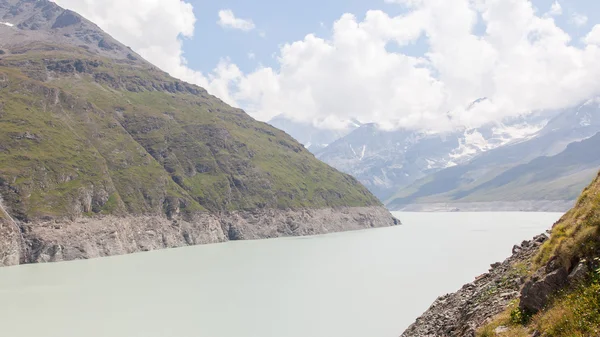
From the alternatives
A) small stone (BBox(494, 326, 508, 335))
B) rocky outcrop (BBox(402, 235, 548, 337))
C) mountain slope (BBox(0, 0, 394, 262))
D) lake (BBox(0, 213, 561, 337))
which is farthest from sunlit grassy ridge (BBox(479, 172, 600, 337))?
mountain slope (BBox(0, 0, 394, 262))

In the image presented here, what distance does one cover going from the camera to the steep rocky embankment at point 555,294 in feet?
38.5

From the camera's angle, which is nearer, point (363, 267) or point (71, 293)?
point (71, 293)

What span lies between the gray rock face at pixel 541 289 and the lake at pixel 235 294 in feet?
82.9

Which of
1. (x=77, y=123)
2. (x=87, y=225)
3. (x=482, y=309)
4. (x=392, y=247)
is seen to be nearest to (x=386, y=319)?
(x=482, y=309)

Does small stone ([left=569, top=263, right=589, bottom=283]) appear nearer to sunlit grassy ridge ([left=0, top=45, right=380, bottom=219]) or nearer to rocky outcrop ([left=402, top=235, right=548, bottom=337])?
rocky outcrop ([left=402, top=235, right=548, bottom=337])

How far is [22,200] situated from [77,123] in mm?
61139

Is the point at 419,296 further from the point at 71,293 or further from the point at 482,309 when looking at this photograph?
the point at 71,293

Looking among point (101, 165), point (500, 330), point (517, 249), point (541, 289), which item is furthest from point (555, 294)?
point (101, 165)

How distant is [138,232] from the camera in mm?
128625

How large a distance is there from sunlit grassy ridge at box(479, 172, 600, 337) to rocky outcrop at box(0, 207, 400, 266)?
103m

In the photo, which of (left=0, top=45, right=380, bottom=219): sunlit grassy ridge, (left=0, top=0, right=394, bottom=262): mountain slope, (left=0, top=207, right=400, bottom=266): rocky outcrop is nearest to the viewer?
(left=0, top=207, right=400, bottom=266): rocky outcrop

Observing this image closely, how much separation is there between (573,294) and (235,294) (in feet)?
163

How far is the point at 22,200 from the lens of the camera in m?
109

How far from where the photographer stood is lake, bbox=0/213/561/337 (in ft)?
137
